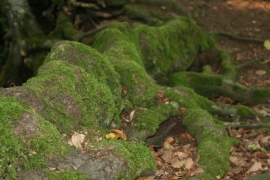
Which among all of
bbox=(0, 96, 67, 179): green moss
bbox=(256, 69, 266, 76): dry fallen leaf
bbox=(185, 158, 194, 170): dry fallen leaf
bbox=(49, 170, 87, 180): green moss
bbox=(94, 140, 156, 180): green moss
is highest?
bbox=(0, 96, 67, 179): green moss

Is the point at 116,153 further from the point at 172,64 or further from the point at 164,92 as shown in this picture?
the point at 172,64

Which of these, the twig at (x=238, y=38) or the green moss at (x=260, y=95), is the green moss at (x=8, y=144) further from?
the twig at (x=238, y=38)

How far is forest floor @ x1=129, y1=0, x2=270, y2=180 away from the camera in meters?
4.69

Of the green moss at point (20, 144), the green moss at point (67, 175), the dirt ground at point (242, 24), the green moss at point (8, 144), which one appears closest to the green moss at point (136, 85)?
the green moss at point (20, 144)

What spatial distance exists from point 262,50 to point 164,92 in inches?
276

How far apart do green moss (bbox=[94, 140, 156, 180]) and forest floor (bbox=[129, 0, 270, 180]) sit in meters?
0.14

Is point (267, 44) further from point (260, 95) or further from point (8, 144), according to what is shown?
point (8, 144)

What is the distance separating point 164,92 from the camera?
590 centimetres

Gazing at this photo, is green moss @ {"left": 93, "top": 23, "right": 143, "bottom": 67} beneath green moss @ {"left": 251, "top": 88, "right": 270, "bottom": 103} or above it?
above

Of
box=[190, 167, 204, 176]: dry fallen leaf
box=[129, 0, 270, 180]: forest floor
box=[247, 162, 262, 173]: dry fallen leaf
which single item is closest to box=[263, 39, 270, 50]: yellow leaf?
box=[129, 0, 270, 180]: forest floor

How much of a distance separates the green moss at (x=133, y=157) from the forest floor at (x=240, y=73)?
14 cm

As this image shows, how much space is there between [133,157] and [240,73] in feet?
23.7

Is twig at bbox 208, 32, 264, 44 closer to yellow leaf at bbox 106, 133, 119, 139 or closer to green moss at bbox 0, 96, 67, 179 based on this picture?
yellow leaf at bbox 106, 133, 119, 139

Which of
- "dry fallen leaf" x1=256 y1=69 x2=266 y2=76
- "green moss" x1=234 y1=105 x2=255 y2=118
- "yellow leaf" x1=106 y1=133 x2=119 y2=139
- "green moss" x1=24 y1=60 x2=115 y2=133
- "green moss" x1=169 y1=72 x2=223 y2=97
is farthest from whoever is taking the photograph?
"dry fallen leaf" x1=256 y1=69 x2=266 y2=76
